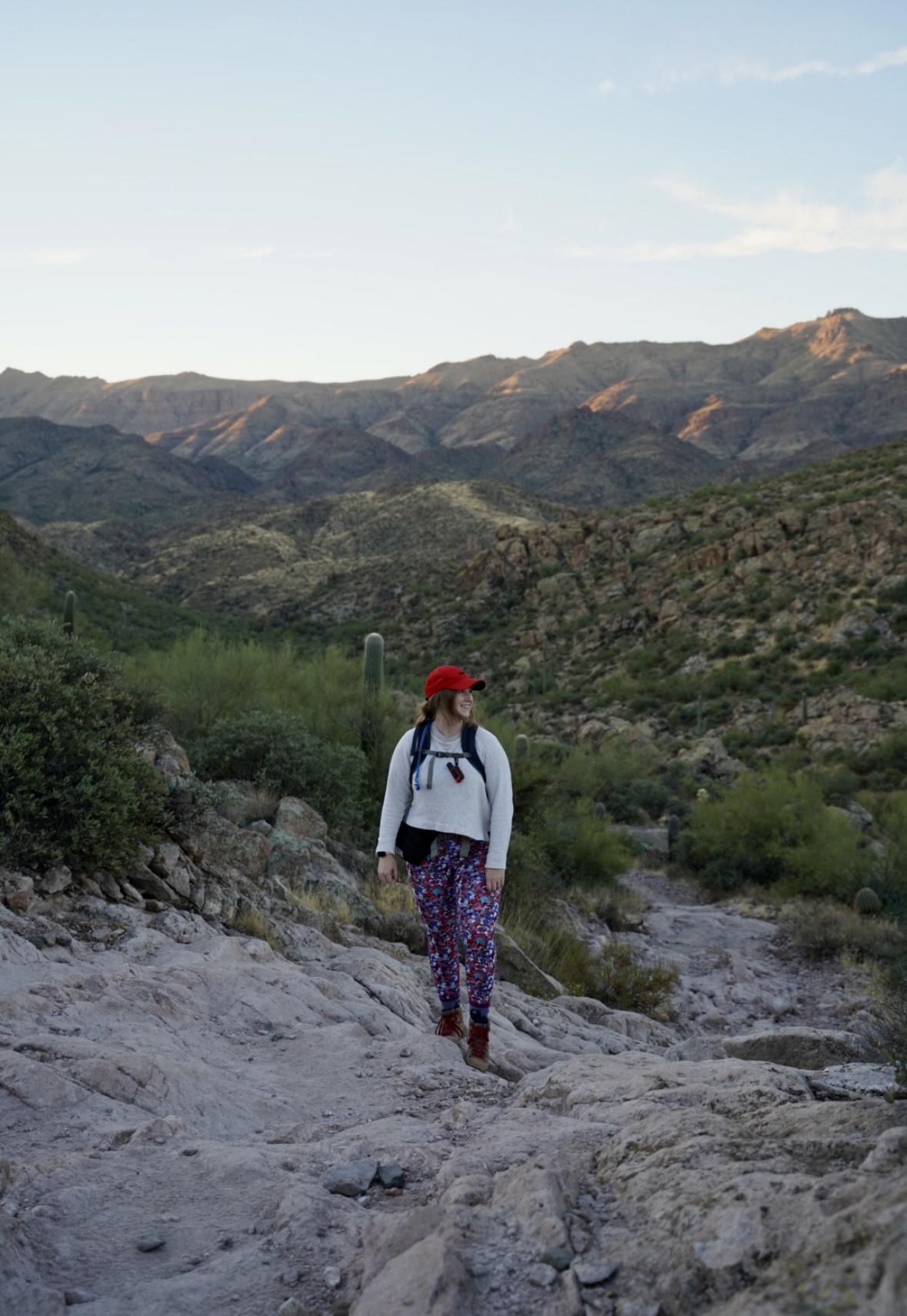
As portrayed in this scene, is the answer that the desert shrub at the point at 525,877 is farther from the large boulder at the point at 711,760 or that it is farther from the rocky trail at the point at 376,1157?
the large boulder at the point at 711,760

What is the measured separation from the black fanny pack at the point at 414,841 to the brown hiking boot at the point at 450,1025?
1053mm

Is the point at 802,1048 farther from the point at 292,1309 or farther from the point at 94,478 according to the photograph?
the point at 94,478

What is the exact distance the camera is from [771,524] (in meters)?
36.2

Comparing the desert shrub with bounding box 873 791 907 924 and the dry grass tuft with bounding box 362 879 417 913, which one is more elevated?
the dry grass tuft with bounding box 362 879 417 913

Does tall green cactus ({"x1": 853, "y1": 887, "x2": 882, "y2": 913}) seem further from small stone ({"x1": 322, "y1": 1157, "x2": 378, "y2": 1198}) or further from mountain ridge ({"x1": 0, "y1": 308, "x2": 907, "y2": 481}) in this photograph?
mountain ridge ({"x1": 0, "y1": 308, "x2": 907, "y2": 481})

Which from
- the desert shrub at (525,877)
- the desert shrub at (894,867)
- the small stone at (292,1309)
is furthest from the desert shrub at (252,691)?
the small stone at (292,1309)

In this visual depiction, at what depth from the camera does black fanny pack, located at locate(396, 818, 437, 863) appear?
16.1 feet

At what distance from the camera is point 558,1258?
2.50m

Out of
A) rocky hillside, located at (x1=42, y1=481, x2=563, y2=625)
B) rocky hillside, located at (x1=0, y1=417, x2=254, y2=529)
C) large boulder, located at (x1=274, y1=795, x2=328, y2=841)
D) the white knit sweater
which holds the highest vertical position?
rocky hillside, located at (x1=0, y1=417, x2=254, y2=529)

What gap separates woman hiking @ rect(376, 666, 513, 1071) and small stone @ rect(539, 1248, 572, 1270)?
7.51ft

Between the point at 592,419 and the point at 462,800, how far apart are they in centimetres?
12887

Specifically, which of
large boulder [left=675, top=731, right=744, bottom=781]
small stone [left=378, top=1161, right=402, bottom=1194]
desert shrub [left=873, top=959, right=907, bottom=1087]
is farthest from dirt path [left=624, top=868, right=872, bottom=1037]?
large boulder [left=675, top=731, right=744, bottom=781]

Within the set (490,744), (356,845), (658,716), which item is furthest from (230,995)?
(658,716)

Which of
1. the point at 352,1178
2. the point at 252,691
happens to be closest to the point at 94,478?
the point at 252,691
